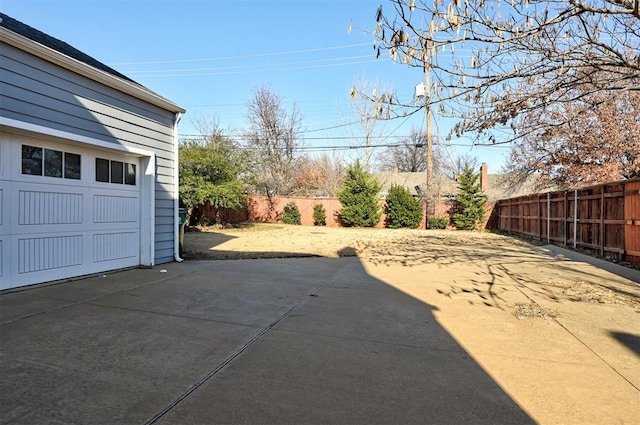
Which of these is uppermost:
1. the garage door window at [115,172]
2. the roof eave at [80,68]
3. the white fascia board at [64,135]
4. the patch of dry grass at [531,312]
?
the roof eave at [80,68]

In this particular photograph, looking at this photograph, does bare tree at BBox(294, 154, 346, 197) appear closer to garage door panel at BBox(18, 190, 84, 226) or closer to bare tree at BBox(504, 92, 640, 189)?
bare tree at BBox(504, 92, 640, 189)

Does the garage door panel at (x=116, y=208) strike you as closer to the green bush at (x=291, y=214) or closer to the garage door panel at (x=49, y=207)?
the garage door panel at (x=49, y=207)

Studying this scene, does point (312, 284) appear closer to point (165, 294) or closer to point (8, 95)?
point (165, 294)

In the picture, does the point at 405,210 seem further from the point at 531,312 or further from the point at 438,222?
the point at 531,312

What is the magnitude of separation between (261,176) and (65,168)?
2190 centimetres

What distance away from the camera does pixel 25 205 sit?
16.1 ft

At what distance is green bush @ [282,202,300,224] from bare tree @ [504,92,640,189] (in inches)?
548

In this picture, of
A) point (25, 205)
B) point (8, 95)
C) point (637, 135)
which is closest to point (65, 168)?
point (25, 205)

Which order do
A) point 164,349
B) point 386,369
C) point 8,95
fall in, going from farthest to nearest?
point 8,95 < point 164,349 < point 386,369

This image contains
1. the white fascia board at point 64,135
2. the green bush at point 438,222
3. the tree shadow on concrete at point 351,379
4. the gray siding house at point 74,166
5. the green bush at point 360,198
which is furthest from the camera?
the green bush at point 360,198

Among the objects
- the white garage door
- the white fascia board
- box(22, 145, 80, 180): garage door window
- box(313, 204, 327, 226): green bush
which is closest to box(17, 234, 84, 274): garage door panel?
the white garage door

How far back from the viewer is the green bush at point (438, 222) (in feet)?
69.6

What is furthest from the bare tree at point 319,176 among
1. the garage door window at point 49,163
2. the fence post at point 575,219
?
the garage door window at point 49,163

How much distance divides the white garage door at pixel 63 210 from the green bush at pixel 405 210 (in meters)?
17.4
